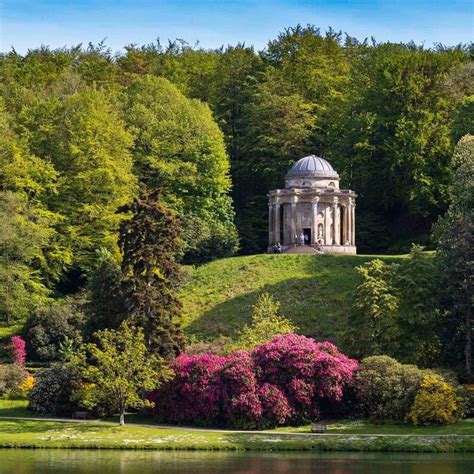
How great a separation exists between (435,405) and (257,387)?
861cm

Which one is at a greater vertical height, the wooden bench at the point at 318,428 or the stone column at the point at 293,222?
the stone column at the point at 293,222

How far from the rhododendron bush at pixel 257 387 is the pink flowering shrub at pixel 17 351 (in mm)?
13877

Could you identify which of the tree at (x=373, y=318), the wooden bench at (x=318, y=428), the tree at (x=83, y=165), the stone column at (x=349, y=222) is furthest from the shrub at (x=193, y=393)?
the stone column at (x=349, y=222)

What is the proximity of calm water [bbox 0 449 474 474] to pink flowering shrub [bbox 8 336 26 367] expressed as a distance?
67.7 feet

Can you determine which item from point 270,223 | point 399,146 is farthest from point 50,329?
point 399,146

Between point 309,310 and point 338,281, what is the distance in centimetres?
404

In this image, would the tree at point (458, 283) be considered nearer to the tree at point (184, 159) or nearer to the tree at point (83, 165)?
the tree at point (184, 159)

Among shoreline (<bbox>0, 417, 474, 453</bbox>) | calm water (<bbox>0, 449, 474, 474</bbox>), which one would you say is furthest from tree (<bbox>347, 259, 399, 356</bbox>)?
calm water (<bbox>0, 449, 474, 474</bbox>)

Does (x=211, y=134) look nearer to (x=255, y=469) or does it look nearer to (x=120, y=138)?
(x=120, y=138)

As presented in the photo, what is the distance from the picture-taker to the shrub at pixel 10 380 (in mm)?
82438

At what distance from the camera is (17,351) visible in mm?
88062

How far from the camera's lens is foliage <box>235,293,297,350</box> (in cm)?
8176

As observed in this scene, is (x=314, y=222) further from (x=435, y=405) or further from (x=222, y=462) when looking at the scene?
(x=222, y=462)

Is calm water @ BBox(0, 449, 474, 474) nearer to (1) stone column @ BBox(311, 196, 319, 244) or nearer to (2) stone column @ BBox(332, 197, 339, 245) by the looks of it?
(1) stone column @ BBox(311, 196, 319, 244)
